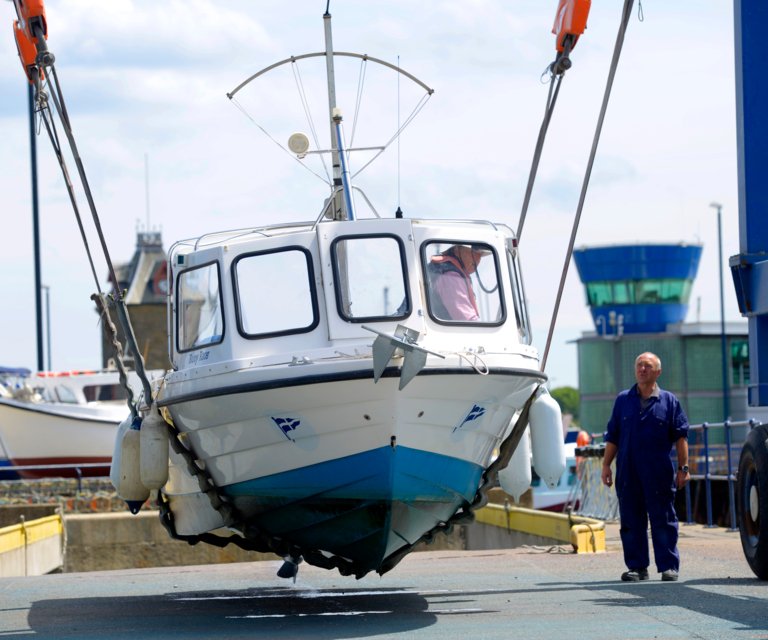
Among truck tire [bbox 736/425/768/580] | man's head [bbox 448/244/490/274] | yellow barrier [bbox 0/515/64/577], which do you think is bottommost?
yellow barrier [bbox 0/515/64/577]

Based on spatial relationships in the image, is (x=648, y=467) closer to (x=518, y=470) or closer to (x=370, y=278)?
(x=518, y=470)

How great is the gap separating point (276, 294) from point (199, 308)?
0.87 meters

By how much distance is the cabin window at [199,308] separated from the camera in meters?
10.4

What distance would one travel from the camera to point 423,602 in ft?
35.2

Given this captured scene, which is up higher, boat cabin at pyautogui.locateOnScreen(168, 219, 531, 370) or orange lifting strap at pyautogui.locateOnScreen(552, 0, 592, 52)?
orange lifting strap at pyautogui.locateOnScreen(552, 0, 592, 52)

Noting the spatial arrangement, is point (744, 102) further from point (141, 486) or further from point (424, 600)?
point (141, 486)

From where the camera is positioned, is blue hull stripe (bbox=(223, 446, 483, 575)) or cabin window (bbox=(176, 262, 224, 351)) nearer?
blue hull stripe (bbox=(223, 446, 483, 575))

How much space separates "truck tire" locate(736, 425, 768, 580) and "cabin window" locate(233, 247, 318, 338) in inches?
129

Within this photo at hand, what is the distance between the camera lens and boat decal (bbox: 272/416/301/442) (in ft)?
31.3

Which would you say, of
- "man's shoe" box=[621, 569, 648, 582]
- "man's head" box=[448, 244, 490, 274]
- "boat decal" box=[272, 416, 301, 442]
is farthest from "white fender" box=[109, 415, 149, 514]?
"man's shoe" box=[621, 569, 648, 582]

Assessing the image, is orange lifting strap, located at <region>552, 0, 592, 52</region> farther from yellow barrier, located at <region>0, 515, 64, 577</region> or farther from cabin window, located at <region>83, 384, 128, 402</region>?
cabin window, located at <region>83, 384, 128, 402</region>

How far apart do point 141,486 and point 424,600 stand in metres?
2.23

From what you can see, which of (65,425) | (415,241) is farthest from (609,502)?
(65,425)

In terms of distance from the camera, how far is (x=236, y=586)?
12906mm
